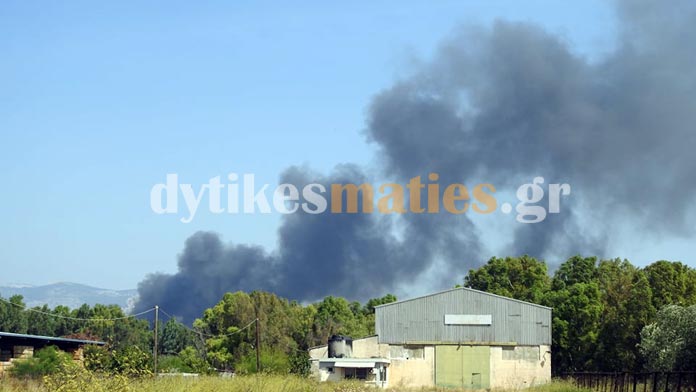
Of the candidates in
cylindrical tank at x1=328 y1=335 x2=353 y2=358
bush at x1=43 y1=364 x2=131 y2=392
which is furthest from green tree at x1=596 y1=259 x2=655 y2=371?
bush at x1=43 y1=364 x2=131 y2=392

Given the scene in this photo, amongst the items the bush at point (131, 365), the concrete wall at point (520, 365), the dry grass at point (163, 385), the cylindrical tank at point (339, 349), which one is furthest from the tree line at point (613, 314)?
the dry grass at point (163, 385)

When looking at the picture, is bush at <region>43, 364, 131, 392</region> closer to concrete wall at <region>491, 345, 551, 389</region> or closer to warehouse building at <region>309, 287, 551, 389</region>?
warehouse building at <region>309, 287, 551, 389</region>

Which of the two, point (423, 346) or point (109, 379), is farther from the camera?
point (423, 346)

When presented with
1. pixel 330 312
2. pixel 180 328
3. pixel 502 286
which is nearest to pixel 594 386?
pixel 502 286

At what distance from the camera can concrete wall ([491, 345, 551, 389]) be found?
75.3 metres

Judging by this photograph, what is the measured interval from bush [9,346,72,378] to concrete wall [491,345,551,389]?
32.7 metres

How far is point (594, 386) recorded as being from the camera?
51.3 meters

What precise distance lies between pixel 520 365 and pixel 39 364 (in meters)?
36.1

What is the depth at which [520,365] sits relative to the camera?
76125 millimetres

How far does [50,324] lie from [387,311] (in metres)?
74.7

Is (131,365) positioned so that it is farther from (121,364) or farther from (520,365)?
(520,365)

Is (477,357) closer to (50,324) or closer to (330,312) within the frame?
(330,312)

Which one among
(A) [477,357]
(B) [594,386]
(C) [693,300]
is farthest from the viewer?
(C) [693,300]

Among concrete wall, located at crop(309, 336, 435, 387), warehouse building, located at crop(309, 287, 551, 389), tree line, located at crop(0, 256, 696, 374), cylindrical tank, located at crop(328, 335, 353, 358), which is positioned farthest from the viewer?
cylindrical tank, located at crop(328, 335, 353, 358)
